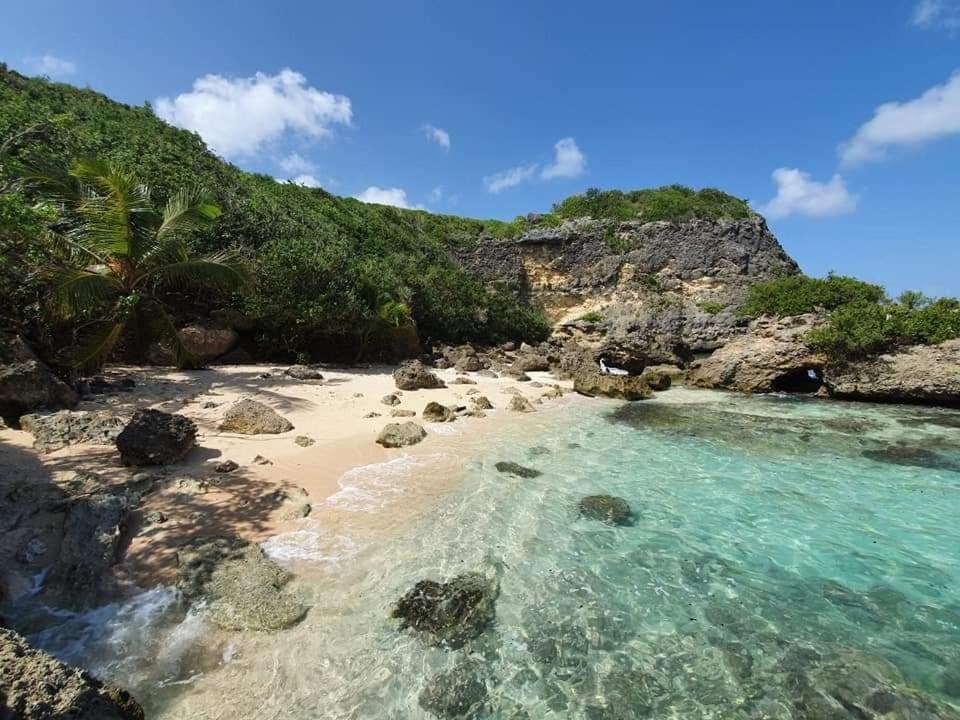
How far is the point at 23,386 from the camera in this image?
8.27m

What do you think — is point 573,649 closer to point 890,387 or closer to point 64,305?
point 64,305

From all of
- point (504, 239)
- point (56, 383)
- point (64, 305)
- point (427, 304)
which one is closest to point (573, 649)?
point (56, 383)

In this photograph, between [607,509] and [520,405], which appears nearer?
[607,509]

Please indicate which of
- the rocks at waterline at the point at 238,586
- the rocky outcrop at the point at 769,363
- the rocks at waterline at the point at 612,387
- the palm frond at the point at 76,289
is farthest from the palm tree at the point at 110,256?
the rocky outcrop at the point at 769,363

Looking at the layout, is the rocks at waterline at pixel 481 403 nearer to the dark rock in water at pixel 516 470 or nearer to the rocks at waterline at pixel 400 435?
the rocks at waterline at pixel 400 435

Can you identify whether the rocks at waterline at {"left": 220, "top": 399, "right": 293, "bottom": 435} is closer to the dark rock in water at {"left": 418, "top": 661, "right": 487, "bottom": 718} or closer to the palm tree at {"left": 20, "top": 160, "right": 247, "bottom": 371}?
the palm tree at {"left": 20, "top": 160, "right": 247, "bottom": 371}

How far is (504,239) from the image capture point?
40375 millimetres

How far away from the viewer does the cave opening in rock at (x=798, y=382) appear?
20266 mm

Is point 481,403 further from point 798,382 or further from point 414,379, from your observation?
point 798,382

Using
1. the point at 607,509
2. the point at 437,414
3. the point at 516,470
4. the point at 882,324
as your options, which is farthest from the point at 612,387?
the point at 607,509

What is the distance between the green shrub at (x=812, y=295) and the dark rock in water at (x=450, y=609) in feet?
76.7

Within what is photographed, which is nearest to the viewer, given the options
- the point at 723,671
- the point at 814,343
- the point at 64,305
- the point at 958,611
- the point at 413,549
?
the point at 723,671

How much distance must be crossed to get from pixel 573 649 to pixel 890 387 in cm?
1887

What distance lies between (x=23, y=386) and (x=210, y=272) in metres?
5.22
